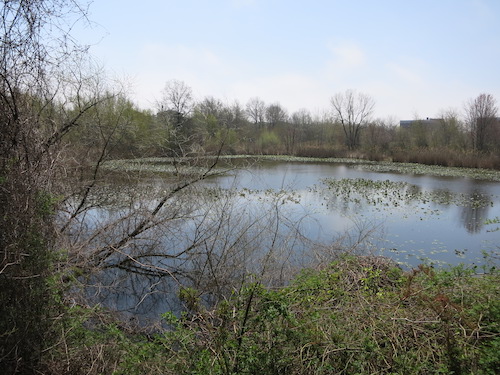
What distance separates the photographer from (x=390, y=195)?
15477 millimetres

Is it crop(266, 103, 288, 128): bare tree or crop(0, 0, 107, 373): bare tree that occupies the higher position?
crop(266, 103, 288, 128): bare tree

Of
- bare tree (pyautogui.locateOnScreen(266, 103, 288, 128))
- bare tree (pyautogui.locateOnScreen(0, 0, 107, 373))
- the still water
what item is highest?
bare tree (pyautogui.locateOnScreen(266, 103, 288, 128))

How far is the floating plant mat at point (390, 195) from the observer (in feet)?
45.8

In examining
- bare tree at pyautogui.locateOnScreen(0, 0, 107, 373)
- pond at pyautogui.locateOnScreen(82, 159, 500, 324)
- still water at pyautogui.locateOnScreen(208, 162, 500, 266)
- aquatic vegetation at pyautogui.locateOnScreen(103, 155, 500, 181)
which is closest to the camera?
bare tree at pyautogui.locateOnScreen(0, 0, 107, 373)

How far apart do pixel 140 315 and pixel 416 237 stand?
7.43 m

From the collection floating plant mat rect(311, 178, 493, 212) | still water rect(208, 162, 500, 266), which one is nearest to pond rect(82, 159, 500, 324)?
still water rect(208, 162, 500, 266)

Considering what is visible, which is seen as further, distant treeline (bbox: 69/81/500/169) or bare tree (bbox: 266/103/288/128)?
bare tree (bbox: 266/103/288/128)

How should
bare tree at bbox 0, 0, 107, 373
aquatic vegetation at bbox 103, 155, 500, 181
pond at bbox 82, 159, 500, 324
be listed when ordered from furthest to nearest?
aquatic vegetation at bbox 103, 155, 500, 181
pond at bbox 82, 159, 500, 324
bare tree at bbox 0, 0, 107, 373

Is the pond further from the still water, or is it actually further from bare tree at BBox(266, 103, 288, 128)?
bare tree at BBox(266, 103, 288, 128)

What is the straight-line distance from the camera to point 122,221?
7051mm

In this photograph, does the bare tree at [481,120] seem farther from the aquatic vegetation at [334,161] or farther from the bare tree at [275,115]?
the bare tree at [275,115]

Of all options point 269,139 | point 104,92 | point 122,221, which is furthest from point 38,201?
point 269,139

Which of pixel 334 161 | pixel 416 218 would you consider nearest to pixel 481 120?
pixel 334 161

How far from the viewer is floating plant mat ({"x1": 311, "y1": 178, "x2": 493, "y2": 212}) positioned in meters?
13.9
